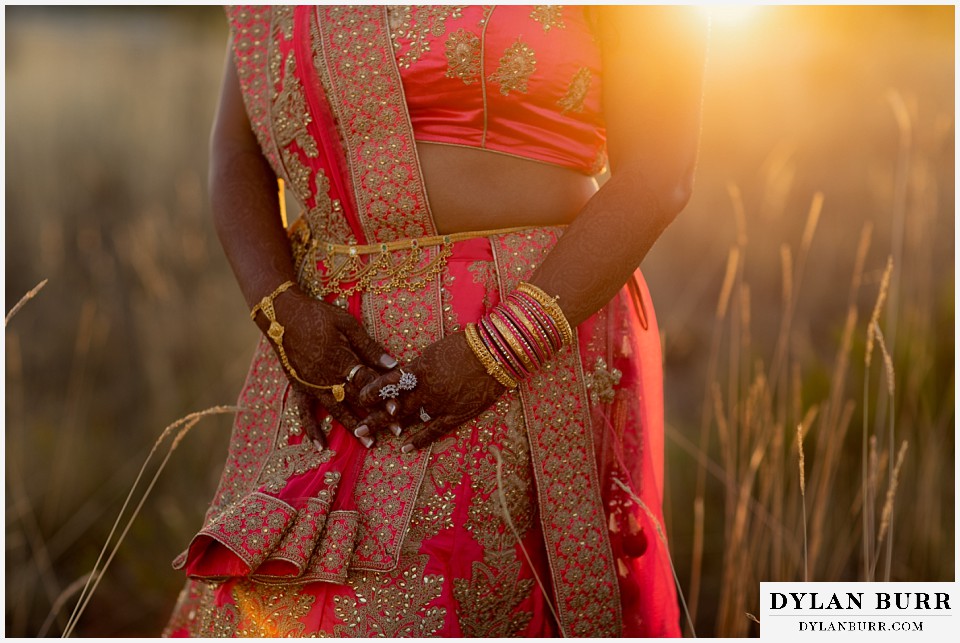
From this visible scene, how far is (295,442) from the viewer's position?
4.34ft

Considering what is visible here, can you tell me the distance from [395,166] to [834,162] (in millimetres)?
3881

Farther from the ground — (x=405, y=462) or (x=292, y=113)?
(x=292, y=113)

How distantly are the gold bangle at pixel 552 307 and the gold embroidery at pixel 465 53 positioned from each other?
0.31m

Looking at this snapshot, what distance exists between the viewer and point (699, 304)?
4.34 metres

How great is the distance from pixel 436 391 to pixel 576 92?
1.58ft

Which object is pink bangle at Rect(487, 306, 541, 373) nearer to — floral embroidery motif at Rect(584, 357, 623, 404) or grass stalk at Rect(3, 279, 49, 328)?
floral embroidery motif at Rect(584, 357, 623, 404)

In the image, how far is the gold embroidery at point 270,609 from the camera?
118 centimetres

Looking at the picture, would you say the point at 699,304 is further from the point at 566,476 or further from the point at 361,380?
the point at 361,380

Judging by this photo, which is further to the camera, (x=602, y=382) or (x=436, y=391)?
(x=602, y=382)

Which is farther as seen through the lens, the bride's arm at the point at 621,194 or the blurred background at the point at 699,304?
the blurred background at the point at 699,304

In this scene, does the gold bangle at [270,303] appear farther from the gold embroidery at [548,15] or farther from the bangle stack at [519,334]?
the gold embroidery at [548,15]

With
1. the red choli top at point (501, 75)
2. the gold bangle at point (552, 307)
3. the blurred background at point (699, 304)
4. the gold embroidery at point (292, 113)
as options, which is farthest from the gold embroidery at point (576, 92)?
the blurred background at point (699, 304)

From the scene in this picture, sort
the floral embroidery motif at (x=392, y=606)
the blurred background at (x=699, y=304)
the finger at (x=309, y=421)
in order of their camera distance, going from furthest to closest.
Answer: the blurred background at (x=699, y=304), the finger at (x=309, y=421), the floral embroidery motif at (x=392, y=606)

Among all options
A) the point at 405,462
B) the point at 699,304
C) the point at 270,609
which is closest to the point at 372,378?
the point at 405,462
